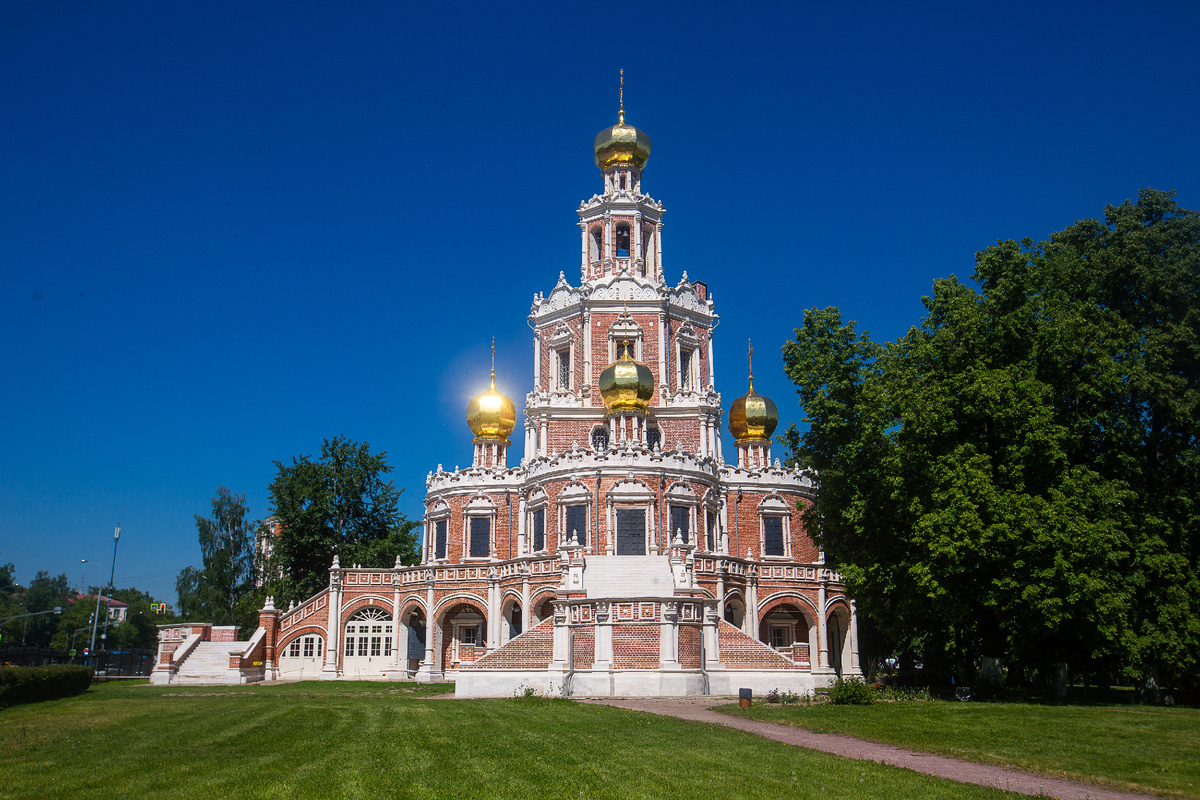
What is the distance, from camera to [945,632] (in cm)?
2989

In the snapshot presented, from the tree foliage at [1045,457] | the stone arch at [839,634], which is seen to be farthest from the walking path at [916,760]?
the stone arch at [839,634]

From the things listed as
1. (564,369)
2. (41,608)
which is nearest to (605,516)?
(564,369)

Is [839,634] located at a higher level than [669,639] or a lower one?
lower

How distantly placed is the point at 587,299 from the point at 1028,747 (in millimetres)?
36418

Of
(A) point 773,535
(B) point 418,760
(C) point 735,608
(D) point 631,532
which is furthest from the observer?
(A) point 773,535

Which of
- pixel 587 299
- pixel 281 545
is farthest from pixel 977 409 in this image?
pixel 281 545

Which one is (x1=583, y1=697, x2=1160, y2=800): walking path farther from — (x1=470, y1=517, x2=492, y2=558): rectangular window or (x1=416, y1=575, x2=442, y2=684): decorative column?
(x1=470, y1=517, x2=492, y2=558): rectangular window

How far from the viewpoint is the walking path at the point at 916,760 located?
34.6 feet

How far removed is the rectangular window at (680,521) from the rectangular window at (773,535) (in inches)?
265

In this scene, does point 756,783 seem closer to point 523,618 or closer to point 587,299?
point 523,618

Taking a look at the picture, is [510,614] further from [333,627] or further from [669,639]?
[669,639]

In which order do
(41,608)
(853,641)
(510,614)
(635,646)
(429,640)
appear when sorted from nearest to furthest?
1. (635,646)
2. (510,614)
3. (853,641)
4. (429,640)
5. (41,608)

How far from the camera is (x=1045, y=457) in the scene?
970 inches

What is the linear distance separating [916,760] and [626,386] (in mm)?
30092
